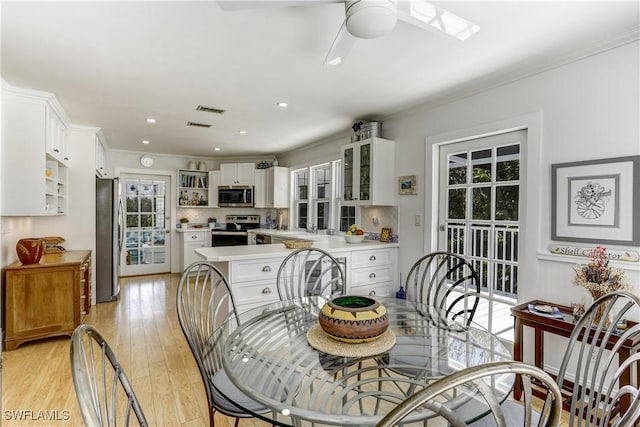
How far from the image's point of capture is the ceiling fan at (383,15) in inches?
57.3

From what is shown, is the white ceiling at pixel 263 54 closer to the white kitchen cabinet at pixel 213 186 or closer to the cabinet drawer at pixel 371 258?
the cabinet drawer at pixel 371 258

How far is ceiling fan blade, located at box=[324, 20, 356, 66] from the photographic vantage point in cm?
171

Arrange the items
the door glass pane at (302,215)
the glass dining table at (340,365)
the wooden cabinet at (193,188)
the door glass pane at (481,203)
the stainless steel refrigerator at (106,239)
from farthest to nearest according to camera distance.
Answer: the wooden cabinet at (193,188) → the door glass pane at (302,215) → the stainless steel refrigerator at (106,239) → the door glass pane at (481,203) → the glass dining table at (340,365)

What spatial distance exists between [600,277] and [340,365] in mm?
1748

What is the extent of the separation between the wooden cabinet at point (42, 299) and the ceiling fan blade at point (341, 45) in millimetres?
3198

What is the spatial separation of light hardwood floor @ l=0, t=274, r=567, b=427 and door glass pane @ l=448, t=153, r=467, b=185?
2.62 m

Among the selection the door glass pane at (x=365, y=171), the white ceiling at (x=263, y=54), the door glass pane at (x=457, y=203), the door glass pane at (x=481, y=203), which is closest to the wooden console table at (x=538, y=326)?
the door glass pane at (x=481, y=203)

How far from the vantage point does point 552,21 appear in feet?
6.09

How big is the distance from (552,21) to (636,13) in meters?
0.42

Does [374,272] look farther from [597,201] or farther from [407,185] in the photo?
[597,201]

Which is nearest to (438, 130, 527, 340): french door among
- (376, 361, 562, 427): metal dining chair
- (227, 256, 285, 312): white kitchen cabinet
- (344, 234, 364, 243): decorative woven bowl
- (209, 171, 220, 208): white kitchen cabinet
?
(344, 234, 364, 243): decorative woven bowl

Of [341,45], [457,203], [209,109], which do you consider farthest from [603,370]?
[209,109]

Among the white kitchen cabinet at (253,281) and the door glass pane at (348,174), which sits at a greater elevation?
the door glass pane at (348,174)

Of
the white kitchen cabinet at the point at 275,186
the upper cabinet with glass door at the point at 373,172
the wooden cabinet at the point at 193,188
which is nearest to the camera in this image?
the upper cabinet with glass door at the point at 373,172
